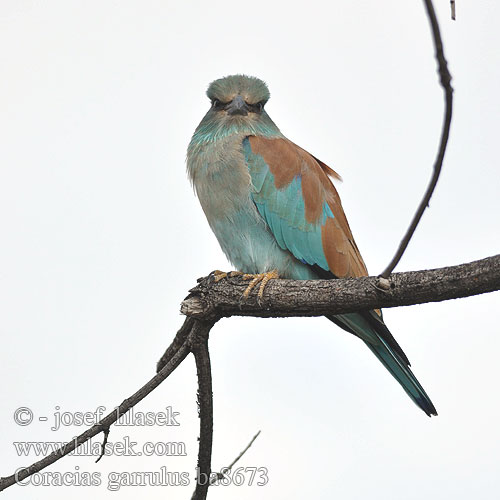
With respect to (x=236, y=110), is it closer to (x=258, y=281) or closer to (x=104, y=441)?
(x=258, y=281)

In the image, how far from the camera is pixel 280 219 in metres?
5.84

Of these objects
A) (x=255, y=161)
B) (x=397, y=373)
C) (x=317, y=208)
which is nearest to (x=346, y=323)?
(x=397, y=373)

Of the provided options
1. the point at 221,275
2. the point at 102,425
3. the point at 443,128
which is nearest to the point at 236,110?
the point at 221,275

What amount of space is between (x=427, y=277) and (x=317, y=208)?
2.32m

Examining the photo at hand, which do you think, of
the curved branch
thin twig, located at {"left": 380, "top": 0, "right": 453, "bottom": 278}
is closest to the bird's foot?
the curved branch

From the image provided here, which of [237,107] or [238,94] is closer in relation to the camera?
[237,107]

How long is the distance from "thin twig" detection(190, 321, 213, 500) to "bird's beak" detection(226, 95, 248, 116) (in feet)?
7.07

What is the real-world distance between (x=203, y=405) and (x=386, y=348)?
1.68 metres

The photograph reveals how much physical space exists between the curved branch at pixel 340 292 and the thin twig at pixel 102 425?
0.31 m

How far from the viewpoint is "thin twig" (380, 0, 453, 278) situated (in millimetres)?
2422

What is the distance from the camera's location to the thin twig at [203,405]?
15.2 feet

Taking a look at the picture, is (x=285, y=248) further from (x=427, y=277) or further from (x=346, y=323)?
(x=427, y=277)

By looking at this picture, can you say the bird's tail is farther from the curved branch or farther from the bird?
the curved branch

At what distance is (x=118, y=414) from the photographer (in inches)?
170
